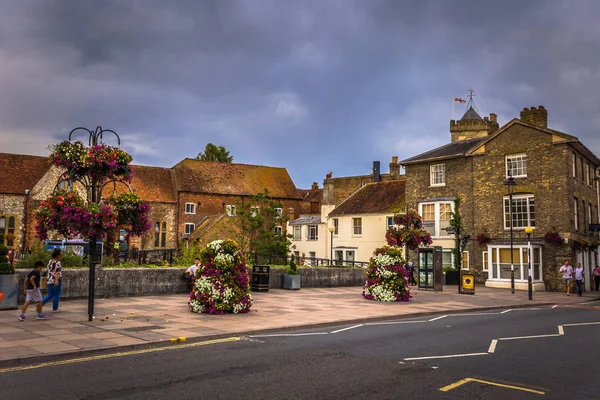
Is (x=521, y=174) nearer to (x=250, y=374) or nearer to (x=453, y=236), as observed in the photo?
(x=453, y=236)

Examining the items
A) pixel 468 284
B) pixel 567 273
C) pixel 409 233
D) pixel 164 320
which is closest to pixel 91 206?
pixel 164 320

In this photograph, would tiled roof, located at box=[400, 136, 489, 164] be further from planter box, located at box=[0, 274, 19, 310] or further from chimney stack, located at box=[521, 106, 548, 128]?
planter box, located at box=[0, 274, 19, 310]

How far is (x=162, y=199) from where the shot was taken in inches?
2167

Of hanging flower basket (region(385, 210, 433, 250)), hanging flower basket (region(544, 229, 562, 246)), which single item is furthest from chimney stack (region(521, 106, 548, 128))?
hanging flower basket (region(385, 210, 433, 250))

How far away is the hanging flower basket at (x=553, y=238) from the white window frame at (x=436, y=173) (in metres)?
8.22

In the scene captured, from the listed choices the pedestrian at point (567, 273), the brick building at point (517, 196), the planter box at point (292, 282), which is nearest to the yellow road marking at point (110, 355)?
the planter box at point (292, 282)

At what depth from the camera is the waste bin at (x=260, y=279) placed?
22859 millimetres

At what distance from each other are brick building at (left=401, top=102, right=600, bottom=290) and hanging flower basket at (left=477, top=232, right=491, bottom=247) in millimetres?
118

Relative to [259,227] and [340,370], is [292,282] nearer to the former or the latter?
[340,370]

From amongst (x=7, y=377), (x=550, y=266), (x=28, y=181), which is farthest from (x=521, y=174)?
(x=28, y=181)

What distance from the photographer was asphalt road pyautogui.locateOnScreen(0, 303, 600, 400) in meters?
6.91

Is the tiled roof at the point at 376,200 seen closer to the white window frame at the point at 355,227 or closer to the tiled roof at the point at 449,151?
the white window frame at the point at 355,227

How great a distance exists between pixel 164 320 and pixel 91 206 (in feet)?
11.5

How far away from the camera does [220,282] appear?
1512cm
